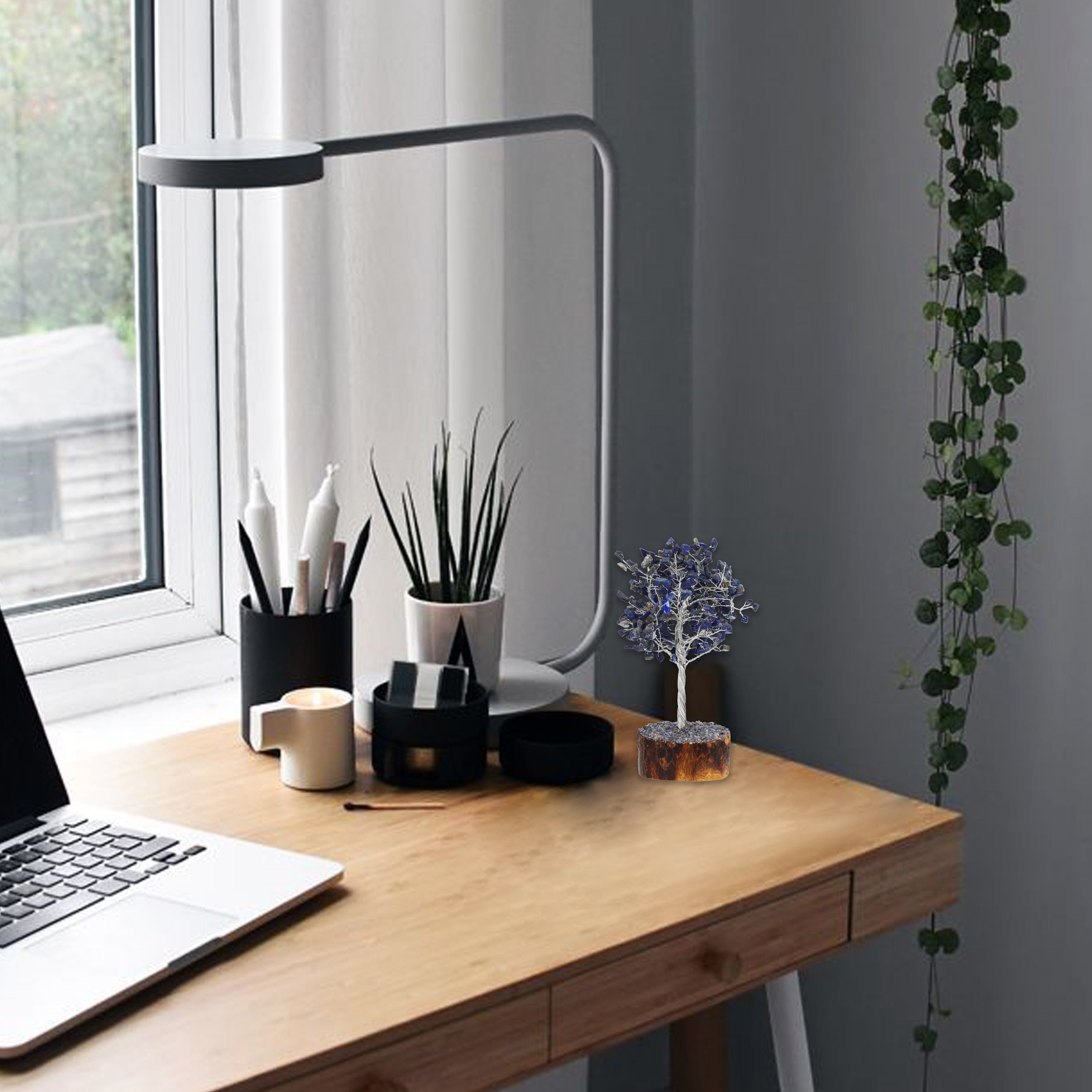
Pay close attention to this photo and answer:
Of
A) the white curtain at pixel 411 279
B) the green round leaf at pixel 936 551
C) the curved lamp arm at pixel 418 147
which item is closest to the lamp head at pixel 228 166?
the curved lamp arm at pixel 418 147

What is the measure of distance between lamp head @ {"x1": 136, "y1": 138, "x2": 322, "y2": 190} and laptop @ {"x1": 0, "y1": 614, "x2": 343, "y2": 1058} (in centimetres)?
36

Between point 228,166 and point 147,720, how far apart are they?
2.22ft

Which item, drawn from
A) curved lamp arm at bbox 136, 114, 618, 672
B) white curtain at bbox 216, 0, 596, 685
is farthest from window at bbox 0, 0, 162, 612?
curved lamp arm at bbox 136, 114, 618, 672

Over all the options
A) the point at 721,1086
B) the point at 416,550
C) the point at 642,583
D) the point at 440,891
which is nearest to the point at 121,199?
the point at 416,550

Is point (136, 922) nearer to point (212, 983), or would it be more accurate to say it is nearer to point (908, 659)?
point (212, 983)

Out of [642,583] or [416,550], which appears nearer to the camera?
[642,583]

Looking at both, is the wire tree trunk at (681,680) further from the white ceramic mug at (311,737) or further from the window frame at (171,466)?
the window frame at (171,466)

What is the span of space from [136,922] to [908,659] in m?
1.03

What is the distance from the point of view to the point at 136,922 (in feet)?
4.18

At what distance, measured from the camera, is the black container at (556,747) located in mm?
1567

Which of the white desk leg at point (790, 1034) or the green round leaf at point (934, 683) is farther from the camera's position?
the green round leaf at point (934, 683)

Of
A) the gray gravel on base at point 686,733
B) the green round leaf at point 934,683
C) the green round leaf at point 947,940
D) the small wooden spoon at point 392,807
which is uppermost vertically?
the gray gravel on base at point 686,733

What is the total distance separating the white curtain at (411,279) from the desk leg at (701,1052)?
1.70 ft

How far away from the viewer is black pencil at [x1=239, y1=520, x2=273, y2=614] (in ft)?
5.31
